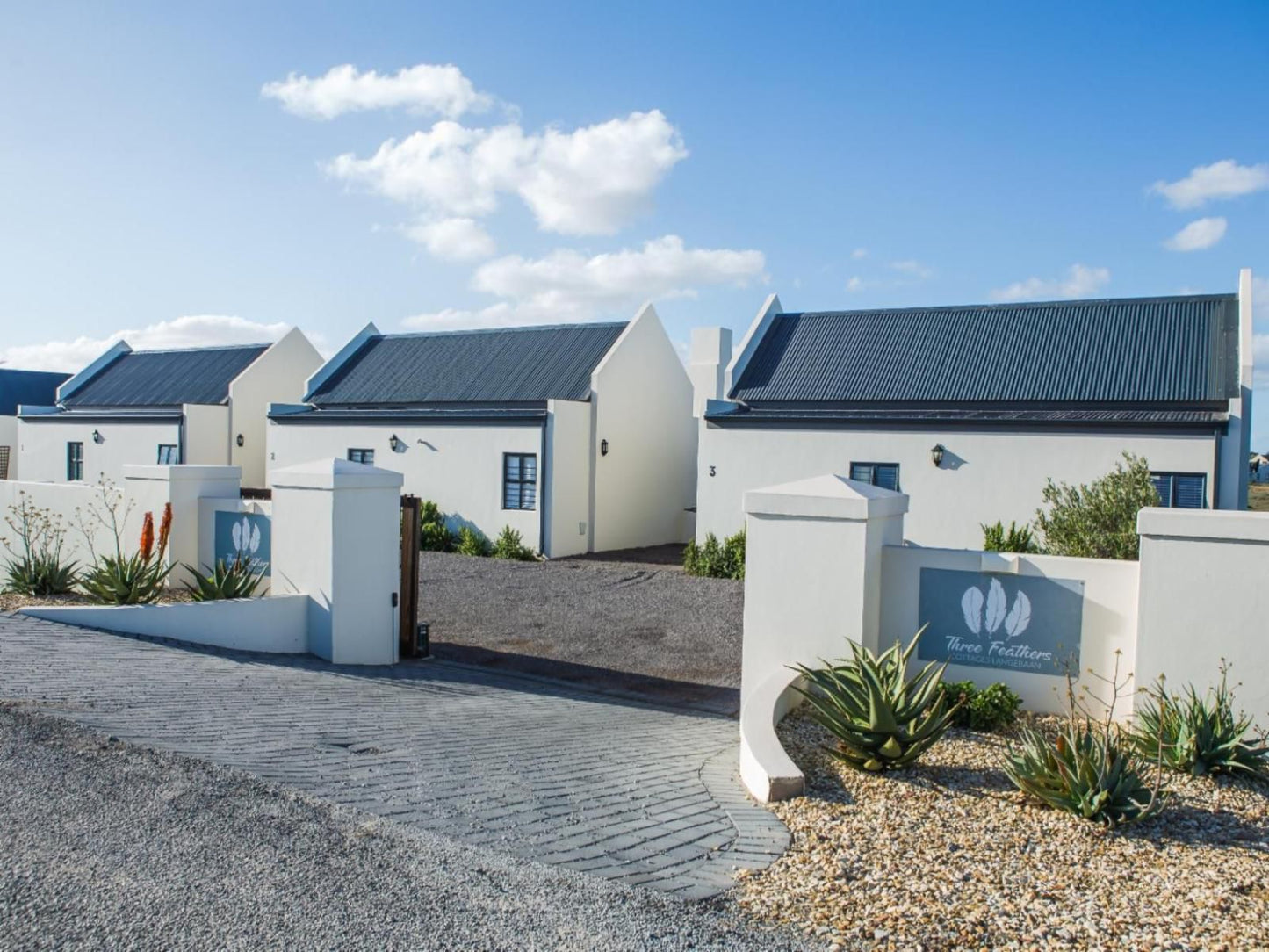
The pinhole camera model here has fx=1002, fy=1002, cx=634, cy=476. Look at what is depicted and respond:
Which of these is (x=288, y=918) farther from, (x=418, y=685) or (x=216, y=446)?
(x=216, y=446)

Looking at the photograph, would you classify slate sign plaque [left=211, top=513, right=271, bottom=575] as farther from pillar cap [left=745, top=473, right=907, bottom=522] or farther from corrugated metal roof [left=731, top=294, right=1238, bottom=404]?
corrugated metal roof [left=731, top=294, right=1238, bottom=404]

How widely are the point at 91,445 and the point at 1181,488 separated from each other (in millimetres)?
29737

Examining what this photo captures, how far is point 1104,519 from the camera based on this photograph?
47.1 ft

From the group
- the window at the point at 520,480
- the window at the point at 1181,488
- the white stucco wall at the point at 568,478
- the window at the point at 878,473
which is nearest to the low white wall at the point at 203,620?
the white stucco wall at the point at 568,478

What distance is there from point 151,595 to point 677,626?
7598mm

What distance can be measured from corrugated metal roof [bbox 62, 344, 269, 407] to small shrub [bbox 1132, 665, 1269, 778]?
1120 inches

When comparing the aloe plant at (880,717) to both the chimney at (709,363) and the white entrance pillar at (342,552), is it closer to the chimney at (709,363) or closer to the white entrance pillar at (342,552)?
the white entrance pillar at (342,552)

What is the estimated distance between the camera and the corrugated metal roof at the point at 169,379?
3131cm

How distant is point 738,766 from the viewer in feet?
23.9

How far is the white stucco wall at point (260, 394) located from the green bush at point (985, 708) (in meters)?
26.0

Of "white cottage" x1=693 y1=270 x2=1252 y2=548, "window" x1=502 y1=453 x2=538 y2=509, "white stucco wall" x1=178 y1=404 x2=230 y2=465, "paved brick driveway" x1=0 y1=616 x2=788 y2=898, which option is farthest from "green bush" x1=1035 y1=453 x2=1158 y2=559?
"white stucco wall" x1=178 y1=404 x2=230 y2=465

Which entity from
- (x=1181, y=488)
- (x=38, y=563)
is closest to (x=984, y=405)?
(x=1181, y=488)

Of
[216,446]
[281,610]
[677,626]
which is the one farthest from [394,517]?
[216,446]

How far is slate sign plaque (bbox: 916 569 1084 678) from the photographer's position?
8125 mm
